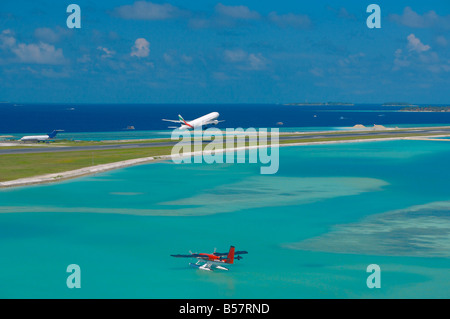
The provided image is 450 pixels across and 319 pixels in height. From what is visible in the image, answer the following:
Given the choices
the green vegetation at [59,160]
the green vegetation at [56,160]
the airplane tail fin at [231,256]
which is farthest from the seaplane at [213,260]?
the green vegetation at [59,160]

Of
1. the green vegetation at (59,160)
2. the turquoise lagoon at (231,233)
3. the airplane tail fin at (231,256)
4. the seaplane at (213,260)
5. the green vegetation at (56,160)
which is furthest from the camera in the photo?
the green vegetation at (59,160)

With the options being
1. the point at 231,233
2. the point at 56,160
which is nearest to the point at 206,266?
the point at 231,233

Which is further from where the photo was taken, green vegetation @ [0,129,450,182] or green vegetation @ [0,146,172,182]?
green vegetation @ [0,129,450,182]

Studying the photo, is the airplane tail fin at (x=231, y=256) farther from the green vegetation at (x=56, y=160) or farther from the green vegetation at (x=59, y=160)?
the green vegetation at (x=59, y=160)

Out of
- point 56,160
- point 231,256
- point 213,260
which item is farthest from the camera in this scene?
point 56,160

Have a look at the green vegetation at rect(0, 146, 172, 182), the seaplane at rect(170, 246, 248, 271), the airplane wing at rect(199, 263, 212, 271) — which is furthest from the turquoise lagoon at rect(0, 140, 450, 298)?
the green vegetation at rect(0, 146, 172, 182)

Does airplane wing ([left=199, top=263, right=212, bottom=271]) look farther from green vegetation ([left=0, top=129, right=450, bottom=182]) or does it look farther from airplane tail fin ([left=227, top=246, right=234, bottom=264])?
green vegetation ([left=0, top=129, right=450, bottom=182])

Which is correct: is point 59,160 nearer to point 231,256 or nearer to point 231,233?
point 231,233

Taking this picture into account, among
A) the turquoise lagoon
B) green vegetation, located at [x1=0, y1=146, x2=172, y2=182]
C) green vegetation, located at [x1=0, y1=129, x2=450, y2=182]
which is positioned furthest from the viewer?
green vegetation, located at [x1=0, y1=129, x2=450, y2=182]
